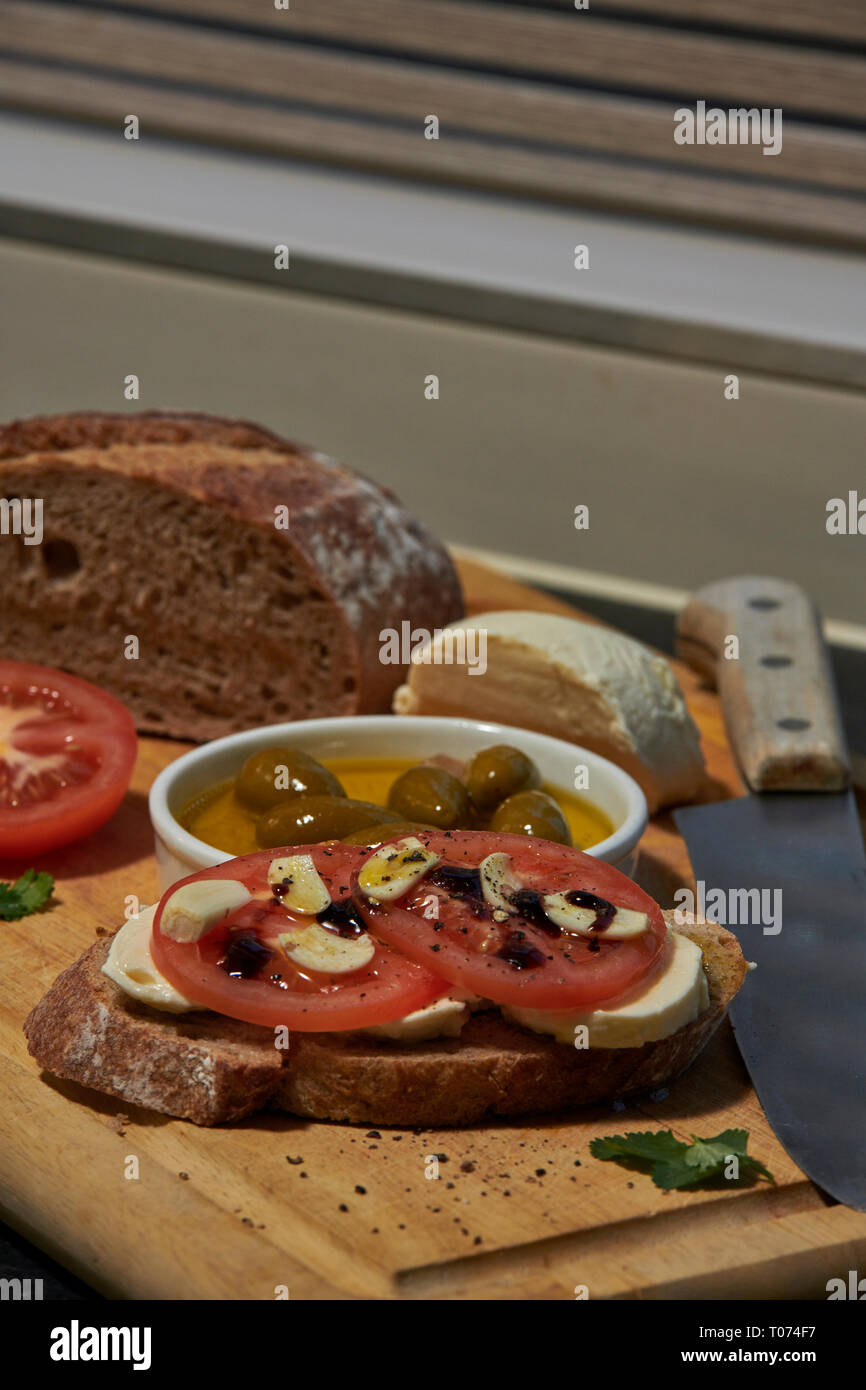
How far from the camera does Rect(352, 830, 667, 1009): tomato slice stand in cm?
217

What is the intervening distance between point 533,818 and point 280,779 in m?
0.49

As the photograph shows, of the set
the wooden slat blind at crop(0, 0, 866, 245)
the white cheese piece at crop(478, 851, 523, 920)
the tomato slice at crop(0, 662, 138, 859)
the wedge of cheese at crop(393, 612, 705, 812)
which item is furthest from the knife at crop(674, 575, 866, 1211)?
the wooden slat blind at crop(0, 0, 866, 245)

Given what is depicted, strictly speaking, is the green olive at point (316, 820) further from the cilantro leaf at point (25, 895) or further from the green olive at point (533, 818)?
the cilantro leaf at point (25, 895)

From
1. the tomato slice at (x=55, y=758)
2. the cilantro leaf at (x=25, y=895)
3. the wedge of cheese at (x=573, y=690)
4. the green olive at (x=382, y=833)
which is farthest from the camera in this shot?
the wedge of cheese at (x=573, y=690)

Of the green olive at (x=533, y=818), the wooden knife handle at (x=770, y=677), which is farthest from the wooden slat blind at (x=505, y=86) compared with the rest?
the green olive at (x=533, y=818)

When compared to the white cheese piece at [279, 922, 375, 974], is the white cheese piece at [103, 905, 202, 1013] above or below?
below

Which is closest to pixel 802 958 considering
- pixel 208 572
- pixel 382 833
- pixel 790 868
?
pixel 790 868

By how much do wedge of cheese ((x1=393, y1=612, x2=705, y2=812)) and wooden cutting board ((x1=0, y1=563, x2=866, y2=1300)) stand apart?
981 millimetres

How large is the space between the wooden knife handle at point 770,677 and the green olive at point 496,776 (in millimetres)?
621

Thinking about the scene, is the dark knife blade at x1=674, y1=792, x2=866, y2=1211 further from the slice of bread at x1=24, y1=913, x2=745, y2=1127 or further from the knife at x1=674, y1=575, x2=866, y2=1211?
the slice of bread at x1=24, y1=913, x2=745, y2=1127

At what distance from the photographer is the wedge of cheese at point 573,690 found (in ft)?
10.6

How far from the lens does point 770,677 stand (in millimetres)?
3572

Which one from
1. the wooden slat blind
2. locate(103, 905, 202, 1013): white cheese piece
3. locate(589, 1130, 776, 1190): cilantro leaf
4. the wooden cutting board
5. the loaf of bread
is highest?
the wooden slat blind
